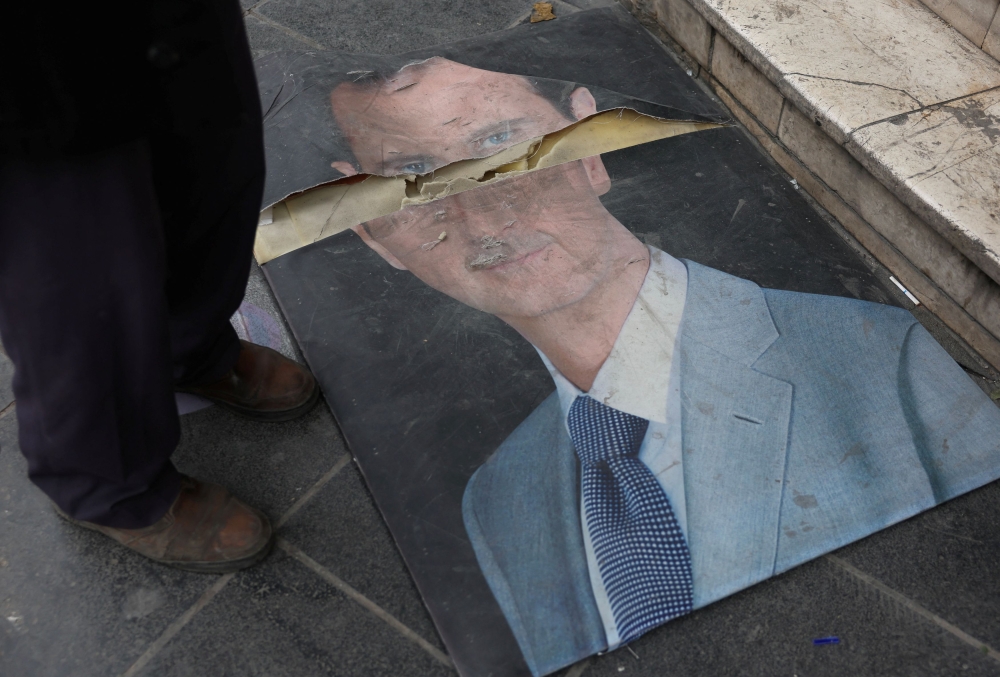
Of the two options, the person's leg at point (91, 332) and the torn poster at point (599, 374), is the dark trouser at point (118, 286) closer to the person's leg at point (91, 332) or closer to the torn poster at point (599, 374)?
the person's leg at point (91, 332)

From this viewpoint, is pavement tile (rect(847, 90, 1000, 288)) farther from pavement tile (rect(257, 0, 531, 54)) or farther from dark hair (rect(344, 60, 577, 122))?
pavement tile (rect(257, 0, 531, 54))

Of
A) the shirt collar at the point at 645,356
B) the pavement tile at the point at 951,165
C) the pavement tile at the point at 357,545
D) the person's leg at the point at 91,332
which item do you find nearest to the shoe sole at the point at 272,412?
the pavement tile at the point at 357,545

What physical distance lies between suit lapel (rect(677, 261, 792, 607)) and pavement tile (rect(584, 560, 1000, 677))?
49 mm

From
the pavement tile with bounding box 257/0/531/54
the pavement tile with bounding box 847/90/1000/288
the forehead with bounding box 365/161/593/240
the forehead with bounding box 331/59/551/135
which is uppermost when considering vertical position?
the pavement tile with bounding box 847/90/1000/288

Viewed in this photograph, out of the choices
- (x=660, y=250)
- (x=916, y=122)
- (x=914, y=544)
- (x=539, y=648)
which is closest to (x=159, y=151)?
(x=539, y=648)

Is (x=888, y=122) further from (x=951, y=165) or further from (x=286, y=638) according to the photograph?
(x=286, y=638)

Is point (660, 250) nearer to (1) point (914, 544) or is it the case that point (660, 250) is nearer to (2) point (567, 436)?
(2) point (567, 436)

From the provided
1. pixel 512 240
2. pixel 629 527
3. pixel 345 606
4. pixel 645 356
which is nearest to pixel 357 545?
pixel 345 606

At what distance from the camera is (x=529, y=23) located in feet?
8.86

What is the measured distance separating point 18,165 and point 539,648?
3.59 ft

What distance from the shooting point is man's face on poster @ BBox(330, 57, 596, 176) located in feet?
7.20

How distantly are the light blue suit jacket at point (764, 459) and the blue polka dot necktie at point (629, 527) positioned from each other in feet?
0.10

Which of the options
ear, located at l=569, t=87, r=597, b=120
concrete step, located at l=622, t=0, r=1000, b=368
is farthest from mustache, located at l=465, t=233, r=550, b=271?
concrete step, located at l=622, t=0, r=1000, b=368

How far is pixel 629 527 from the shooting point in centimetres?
148
